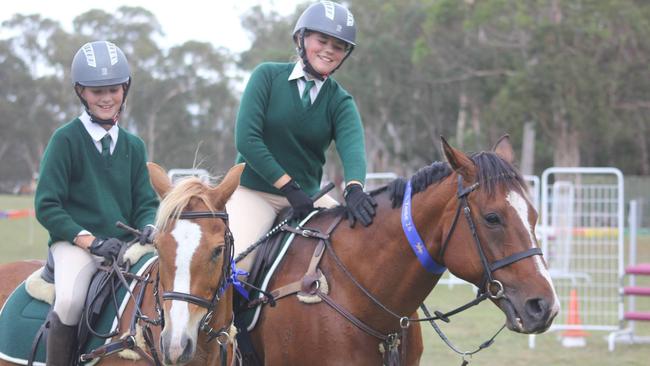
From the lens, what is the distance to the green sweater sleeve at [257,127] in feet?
18.3

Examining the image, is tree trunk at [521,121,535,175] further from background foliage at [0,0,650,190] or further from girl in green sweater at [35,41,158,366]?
girl in green sweater at [35,41,158,366]

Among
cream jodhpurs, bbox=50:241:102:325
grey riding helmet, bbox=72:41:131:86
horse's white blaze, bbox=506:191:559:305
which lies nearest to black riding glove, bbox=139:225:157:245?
cream jodhpurs, bbox=50:241:102:325

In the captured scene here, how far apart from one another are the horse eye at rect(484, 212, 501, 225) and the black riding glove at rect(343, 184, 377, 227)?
0.87 m

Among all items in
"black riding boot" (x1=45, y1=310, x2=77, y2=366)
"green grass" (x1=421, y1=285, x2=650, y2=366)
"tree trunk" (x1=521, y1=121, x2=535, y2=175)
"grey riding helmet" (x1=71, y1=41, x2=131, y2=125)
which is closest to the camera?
"black riding boot" (x1=45, y1=310, x2=77, y2=366)

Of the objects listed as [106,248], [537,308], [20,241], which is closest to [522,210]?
[537,308]

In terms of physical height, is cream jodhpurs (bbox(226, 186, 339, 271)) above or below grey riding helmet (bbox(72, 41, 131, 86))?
below

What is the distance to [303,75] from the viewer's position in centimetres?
579

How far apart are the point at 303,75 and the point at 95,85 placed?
4.50ft

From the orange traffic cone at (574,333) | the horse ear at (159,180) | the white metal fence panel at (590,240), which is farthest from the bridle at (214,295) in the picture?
A: the orange traffic cone at (574,333)

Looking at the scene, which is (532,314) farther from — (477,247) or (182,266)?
(182,266)

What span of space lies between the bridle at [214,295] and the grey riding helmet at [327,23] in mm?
1632

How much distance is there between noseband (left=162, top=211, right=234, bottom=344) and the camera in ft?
13.9

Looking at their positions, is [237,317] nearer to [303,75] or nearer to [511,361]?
[303,75]

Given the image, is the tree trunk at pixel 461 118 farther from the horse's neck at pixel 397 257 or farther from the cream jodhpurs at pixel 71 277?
the cream jodhpurs at pixel 71 277
